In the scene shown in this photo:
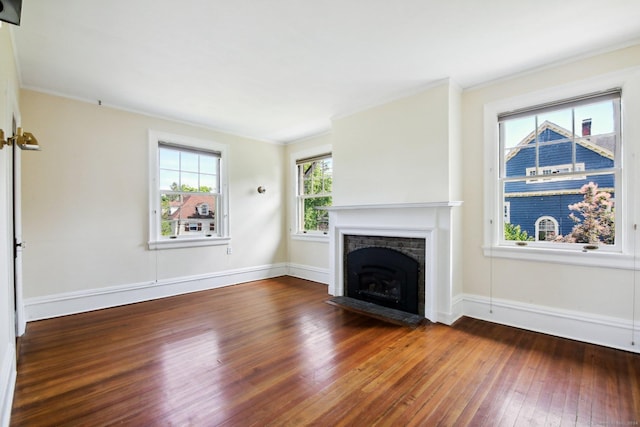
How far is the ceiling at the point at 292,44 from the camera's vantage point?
2.05 metres

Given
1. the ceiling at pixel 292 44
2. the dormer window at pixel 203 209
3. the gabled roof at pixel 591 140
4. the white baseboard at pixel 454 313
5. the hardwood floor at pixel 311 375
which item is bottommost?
the hardwood floor at pixel 311 375

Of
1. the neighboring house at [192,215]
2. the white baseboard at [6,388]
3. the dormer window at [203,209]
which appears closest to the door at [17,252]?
the white baseboard at [6,388]

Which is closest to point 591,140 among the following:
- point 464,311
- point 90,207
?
point 464,311

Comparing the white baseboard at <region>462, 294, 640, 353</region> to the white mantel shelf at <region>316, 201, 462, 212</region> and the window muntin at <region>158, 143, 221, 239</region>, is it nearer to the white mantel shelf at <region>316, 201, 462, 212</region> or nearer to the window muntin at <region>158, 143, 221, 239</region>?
the white mantel shelf at <region>316, 201, 462, 212</region>

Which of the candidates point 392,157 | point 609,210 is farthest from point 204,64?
point 609,210

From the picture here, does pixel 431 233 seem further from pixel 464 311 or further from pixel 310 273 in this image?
pixel 310 273

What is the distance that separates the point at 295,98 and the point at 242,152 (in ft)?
5.96

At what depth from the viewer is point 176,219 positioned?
4.35m

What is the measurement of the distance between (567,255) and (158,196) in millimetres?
4743

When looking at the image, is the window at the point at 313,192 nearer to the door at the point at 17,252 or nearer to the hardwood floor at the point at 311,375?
the hardwood floor at the point at 311,375

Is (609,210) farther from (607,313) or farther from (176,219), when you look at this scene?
(176,219)

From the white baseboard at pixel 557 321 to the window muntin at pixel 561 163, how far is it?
662mm

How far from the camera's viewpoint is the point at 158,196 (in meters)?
4.11

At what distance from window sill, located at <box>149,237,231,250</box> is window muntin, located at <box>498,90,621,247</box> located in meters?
3.90
